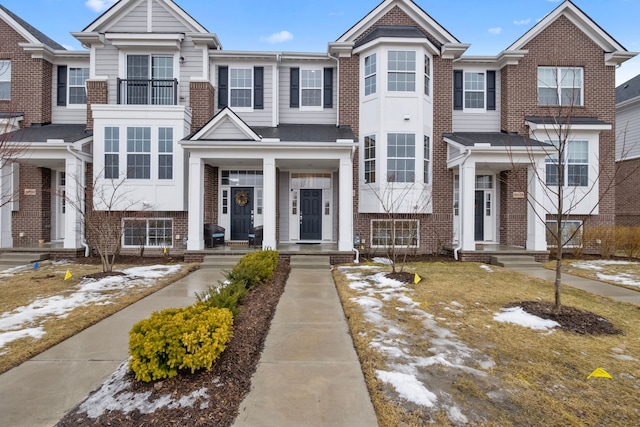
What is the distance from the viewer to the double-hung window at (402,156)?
39.8 ft

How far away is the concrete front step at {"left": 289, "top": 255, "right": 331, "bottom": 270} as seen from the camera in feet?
33.0

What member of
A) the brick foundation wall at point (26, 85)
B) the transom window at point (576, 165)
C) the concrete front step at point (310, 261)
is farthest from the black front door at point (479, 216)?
the brick foundation wall at point (26, 85)

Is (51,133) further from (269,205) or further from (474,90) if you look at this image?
(474,90)

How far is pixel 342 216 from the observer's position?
11.0 metres

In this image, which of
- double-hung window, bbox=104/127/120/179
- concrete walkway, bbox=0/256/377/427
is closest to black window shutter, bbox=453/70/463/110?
concrete walkway, bbox=0/256/377/427

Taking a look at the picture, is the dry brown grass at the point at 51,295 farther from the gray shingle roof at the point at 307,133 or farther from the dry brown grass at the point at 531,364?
the gray shingle roof at the point at 307,133

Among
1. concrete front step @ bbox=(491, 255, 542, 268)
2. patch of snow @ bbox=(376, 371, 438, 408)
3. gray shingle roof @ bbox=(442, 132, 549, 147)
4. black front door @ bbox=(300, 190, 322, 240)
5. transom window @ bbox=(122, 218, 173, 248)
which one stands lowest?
patch of snow @ bbox=(376, 371, 438, 408)

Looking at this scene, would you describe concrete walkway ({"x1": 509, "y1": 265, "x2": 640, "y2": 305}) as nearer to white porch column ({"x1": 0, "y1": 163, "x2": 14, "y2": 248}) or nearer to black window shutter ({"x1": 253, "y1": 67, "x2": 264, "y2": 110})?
black window shutter ({"x1": 253, "y1": 67, "x2": 264, "y2": 110})

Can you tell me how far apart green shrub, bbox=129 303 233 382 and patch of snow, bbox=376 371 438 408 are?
1721 millimetres

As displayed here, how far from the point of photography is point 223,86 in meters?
13.2

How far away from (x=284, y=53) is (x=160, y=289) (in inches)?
397

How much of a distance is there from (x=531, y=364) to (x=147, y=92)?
13.9 m

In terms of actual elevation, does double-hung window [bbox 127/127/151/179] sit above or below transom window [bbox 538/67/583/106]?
below

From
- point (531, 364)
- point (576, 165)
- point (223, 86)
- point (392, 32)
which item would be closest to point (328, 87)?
point (392, 32)
